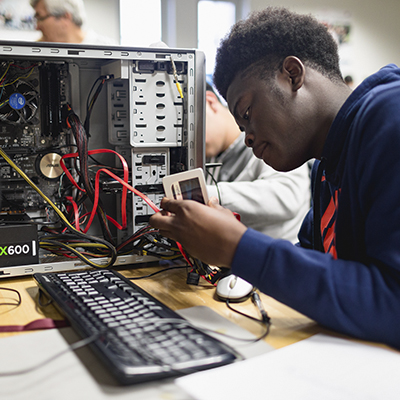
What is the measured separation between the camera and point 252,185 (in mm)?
1534

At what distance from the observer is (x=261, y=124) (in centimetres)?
82

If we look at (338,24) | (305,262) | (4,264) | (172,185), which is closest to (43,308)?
(4,264)

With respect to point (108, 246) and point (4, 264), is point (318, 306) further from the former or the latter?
point (4, 264)

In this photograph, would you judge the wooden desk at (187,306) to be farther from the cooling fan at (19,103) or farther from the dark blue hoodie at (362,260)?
the cooling fan at (19,103)

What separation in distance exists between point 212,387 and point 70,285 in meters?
0.40

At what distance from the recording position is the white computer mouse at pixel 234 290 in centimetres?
77

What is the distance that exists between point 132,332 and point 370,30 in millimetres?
4582

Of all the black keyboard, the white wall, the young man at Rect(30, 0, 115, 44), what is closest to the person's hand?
the black keyboard

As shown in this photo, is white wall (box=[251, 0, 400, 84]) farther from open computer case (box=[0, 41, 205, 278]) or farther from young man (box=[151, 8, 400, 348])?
young man (box=[151, 8, 400, 348])

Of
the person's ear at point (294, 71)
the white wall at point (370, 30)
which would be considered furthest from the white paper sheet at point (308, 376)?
the white wall at point (370, 30)

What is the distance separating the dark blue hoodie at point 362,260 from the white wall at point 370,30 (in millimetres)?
3908

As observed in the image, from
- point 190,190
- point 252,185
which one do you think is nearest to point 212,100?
point 252,185

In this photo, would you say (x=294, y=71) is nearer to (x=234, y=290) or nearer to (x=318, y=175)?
(x=318, y=175)

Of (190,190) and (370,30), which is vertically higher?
(370,30)
